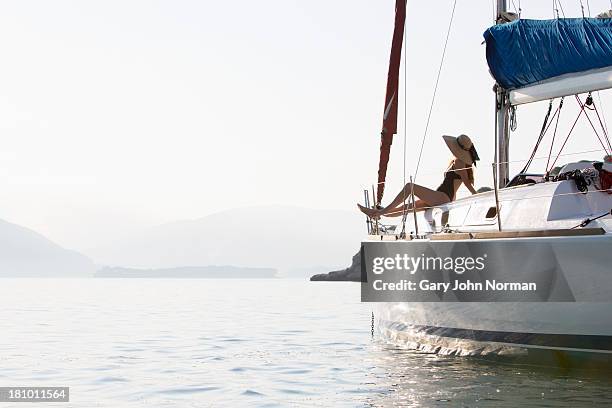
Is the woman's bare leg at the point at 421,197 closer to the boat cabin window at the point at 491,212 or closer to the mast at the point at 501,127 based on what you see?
the mast at the point at 501,127

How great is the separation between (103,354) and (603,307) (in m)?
8.45

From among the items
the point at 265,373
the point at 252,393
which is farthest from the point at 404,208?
the point at 252,393

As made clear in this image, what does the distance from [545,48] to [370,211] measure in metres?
4.86

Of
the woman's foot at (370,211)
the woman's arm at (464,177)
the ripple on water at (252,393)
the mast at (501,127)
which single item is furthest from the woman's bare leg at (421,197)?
the ripple on water at (252,393)

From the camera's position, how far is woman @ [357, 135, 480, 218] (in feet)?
50.4

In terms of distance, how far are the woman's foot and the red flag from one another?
55 centimetres

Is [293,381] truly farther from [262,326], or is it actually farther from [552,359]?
[262,326]

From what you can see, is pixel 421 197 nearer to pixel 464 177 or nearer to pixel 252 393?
pixel 464 177

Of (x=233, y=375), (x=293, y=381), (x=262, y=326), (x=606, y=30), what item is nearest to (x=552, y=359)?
(x=293, y=381)

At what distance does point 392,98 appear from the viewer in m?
18.5

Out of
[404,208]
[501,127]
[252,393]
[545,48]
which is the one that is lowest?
[252,393]

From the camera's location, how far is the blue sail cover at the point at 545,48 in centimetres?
1363

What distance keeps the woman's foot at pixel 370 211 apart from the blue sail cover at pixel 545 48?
11.7 ft

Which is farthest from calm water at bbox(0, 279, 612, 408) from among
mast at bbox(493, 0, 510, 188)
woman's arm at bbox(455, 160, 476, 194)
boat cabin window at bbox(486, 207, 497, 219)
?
mast at bbox(493, 0, 510, 188)
